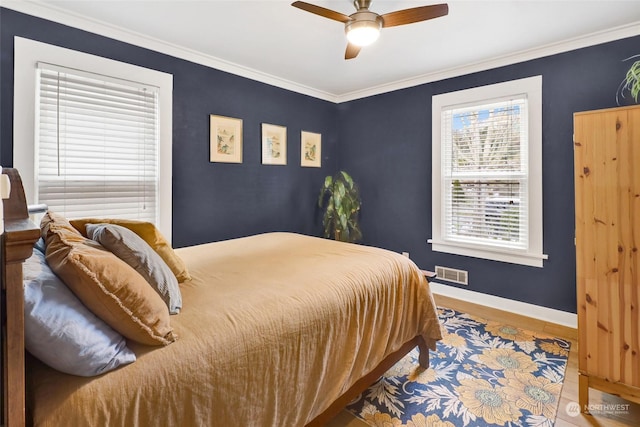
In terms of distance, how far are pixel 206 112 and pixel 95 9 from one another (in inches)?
45.1

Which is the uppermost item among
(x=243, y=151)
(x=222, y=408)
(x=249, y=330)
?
(x=243, y=151)

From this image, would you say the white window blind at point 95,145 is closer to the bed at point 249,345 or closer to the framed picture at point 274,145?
the bed at point 249,345

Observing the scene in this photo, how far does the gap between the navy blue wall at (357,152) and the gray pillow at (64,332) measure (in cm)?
198

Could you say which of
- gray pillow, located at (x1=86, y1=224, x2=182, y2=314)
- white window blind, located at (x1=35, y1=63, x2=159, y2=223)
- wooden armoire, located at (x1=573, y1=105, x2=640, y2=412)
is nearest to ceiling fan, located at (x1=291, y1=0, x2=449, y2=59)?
wooden armoire, located at (x1=573, y1=105, x2=640, y2=412)

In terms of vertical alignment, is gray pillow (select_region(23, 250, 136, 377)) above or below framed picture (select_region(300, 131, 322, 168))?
below

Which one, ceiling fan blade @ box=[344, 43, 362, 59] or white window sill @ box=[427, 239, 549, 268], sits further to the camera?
white window sill @ box=[427, 239, 549, 268]

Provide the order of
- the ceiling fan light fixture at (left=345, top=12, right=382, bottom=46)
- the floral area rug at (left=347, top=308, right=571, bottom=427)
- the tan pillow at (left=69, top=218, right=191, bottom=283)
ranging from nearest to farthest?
the tan pillow at (left=69, top=218, right=191, bottom=283), the floral area rug at (left=347, top=308, right=571, bottom=427), the ceiling fan light fixture at (left=345, top=12, right=382, bottom=46)

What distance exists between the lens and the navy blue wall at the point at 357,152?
2.74 m

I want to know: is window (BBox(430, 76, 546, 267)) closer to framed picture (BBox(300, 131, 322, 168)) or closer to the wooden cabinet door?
the wooden cabinet door

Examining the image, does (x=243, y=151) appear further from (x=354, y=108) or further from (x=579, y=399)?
(x=579, y=399)

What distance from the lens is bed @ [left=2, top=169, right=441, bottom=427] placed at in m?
0.84

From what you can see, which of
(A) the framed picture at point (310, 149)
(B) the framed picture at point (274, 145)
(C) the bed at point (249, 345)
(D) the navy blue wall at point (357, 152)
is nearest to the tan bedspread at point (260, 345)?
(C) the bed at point (249, 345)

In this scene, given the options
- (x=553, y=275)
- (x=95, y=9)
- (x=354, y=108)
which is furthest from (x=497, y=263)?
(x=95, y=9)

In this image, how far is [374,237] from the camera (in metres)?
4.41
